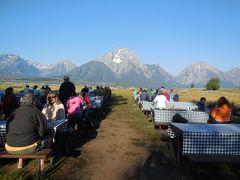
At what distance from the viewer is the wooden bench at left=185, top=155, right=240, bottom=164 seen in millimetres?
6219

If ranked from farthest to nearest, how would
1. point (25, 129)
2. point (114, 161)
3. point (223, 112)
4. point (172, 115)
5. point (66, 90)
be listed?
point (66, 90) < point (172, 115) < point (223, 112) < point (114, 161) < point (25, 129)

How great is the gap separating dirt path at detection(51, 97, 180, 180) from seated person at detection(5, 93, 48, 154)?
3.25ft

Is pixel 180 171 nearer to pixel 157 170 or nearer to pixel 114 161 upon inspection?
pixel 157 170

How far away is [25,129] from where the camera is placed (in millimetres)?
6172

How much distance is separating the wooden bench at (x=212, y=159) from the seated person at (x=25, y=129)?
318 cm

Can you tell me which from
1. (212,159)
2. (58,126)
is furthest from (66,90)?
(212,159)

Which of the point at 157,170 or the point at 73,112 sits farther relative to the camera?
the point at 73,112

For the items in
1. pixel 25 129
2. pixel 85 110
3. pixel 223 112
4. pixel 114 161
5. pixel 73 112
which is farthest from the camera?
pixel 85 110

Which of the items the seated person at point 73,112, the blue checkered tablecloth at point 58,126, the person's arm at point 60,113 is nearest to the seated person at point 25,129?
the blue checkered tablecloth at point 58,126

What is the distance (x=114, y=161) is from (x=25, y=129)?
2730 mm

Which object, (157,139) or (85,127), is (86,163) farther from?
(85,127)

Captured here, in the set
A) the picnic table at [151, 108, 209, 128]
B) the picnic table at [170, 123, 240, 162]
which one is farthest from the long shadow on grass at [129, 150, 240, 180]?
the picnic table at [151, 108, 209, 128]

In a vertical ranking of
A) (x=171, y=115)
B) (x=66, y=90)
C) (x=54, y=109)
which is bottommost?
(x=171, y=115)

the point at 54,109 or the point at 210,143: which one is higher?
the point at 54,109
